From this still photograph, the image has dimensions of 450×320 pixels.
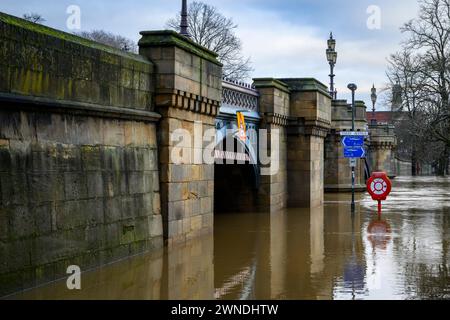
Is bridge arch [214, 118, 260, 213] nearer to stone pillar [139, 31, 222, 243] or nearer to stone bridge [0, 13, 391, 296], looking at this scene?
stone bridge [0, 13, 391, 296]

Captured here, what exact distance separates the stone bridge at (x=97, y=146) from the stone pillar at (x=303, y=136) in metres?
5.54

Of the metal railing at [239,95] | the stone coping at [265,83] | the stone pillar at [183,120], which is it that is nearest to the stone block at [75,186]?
the stone pillar at [183,120]

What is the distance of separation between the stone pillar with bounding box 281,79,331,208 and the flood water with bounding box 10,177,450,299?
16.7 feet

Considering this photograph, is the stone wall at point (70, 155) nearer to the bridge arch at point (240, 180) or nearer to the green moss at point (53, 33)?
the green moss at point (53, 33)

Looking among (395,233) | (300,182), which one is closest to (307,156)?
(300,182)

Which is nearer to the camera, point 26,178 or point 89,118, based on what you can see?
point 26,178

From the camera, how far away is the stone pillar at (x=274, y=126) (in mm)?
21031

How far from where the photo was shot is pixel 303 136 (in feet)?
77.2

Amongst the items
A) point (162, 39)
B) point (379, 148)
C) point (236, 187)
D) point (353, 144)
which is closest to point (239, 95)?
point (236, 187)

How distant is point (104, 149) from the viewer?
11.1 m

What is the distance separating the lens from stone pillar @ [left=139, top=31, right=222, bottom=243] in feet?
42.6

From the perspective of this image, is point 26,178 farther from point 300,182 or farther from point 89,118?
point 300,182
